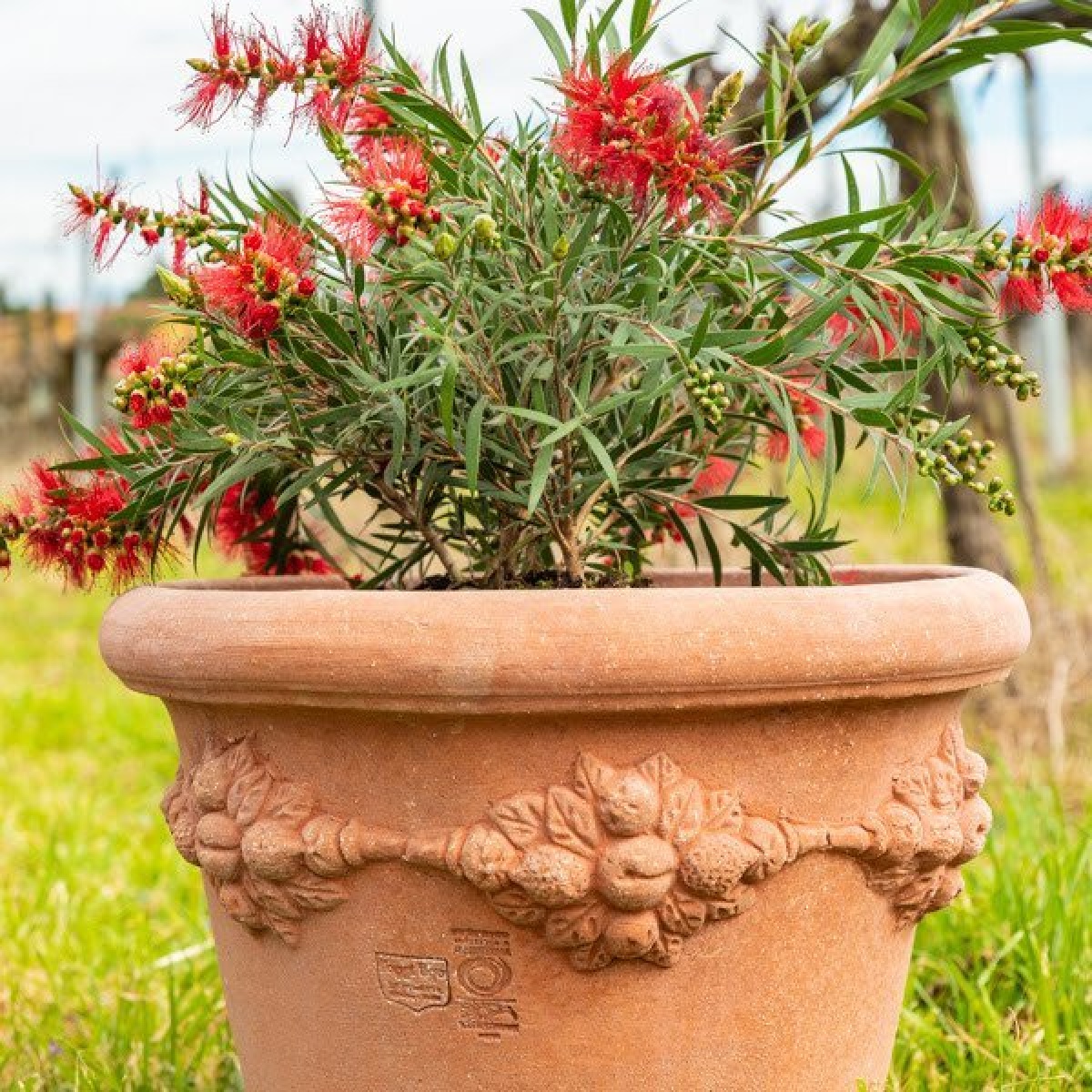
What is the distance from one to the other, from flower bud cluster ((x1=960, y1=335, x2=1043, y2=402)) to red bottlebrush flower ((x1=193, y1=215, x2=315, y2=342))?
2.05 feet

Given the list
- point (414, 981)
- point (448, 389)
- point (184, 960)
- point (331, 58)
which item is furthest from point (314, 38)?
point (184, 960)

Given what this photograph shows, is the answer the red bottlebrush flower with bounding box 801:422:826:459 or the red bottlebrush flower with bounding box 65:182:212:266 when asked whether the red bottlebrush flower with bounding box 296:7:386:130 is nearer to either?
the red bottlebrush flower with bounding box 65:182:212:266

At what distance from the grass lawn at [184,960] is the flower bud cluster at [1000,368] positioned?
0.80 metres

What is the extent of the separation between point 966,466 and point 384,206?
568mm

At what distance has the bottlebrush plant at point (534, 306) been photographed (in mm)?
1233

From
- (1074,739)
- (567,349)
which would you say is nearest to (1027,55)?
(1074,739)

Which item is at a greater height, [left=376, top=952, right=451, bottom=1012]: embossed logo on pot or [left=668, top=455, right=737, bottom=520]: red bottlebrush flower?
[left=668, top=455, right=737, bottom=520]: red bottlebrush flower

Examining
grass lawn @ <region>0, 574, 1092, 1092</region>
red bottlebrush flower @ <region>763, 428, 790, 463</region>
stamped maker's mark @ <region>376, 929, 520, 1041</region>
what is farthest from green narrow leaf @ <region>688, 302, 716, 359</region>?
grass lawn @ <region>0, 574, 1092, 1092</region>

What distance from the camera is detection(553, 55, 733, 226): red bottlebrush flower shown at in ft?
3.89

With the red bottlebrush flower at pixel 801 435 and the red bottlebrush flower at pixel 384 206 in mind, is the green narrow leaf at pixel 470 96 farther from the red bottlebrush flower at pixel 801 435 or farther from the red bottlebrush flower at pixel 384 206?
the red bottlebrush flower at pixel 801 435

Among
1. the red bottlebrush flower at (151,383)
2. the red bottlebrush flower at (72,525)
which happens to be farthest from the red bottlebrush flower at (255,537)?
the red bottlebrush flower at (151,383)

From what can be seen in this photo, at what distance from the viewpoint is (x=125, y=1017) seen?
1955mm

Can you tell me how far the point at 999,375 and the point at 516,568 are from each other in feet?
1.70

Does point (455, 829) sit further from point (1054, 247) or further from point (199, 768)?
point (1054, 247)
